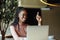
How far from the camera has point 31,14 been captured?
56.1 inches

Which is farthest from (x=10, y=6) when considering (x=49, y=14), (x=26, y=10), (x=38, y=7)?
(x=49, y=14)

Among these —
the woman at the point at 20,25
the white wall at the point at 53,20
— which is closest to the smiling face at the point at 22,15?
the woman at the point at 20,25

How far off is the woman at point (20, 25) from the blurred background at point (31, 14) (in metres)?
0.04

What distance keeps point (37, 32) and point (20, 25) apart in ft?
0.59

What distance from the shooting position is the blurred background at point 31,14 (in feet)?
4.56

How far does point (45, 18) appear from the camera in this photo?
1.43m

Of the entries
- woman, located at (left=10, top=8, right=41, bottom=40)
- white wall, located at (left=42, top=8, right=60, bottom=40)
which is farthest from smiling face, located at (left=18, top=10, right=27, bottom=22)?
white wall, located at (left=42, top=8, right=60, bottom=40)

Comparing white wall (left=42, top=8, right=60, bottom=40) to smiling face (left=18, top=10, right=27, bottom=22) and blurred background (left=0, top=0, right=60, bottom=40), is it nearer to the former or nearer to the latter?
blurred background (left=0, top=0, right=60, bottom=40)

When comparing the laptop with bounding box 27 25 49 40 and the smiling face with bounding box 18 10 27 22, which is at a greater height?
the smiling face with bounding box 18 10 27 22

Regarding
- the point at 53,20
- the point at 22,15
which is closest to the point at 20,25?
the point at 22,15

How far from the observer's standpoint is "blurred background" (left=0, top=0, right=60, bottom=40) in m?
1.39

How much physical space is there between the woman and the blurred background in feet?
0.12

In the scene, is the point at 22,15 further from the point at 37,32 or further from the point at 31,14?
the point at 37,32

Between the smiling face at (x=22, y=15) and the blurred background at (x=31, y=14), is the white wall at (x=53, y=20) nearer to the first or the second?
the blurred background at (x=31, y=14)
